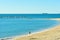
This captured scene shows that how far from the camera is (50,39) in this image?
56.4 feet

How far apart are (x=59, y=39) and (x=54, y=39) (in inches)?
21.0

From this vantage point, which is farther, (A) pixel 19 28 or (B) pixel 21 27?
(B) pixel 21 27

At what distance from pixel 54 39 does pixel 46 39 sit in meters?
0.85

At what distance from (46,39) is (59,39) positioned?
4.52 ft

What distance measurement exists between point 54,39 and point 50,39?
17.3 inches

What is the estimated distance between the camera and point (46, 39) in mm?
17391

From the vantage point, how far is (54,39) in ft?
55.5

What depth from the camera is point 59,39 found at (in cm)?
1656

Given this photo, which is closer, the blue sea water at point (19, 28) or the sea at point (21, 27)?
the blue sea water at point (19, 28)

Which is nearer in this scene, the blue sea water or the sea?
the blue sea water

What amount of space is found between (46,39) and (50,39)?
0.41 metres
